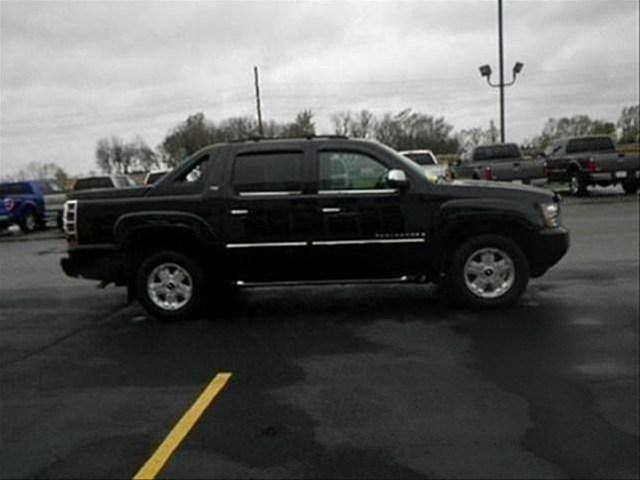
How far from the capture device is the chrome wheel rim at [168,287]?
23.0ft

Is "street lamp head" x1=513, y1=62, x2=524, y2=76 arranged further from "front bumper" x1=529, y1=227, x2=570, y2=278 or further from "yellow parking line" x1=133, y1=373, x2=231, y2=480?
"yellow parking line" x1=133, y1=373, x2=231, y2=480

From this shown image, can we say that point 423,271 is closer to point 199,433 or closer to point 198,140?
point 198,140

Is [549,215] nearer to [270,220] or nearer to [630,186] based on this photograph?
[270,220]

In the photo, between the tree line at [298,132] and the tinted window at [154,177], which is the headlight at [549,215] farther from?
the tinted window at [154,177]

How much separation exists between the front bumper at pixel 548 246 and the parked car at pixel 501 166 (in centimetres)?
557

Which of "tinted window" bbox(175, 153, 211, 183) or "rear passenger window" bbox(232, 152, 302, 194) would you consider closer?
"rear passenger window" bbox(232, 152, 302, 194)

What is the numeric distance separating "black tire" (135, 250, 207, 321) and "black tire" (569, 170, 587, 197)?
14.7m

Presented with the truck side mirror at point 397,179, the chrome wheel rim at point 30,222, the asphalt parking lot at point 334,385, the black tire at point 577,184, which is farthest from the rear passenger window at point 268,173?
the black tire at point 577,184

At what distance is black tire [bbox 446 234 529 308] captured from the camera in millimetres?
6879

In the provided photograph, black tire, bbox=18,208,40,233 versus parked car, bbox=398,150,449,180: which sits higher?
parked car, bbox=398,150,449,180

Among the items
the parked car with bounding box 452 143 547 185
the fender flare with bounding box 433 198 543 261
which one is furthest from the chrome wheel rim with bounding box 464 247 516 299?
the parked car with bounding box 452 143 547 185

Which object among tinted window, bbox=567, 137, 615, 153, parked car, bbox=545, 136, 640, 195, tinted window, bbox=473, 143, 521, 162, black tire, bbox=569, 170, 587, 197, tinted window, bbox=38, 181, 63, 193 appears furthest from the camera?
tinted window, bbox=567, 137, 615, 153

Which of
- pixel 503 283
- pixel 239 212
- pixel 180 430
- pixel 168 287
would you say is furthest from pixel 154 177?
pixel 180 430

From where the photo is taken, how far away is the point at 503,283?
6.93 meters
